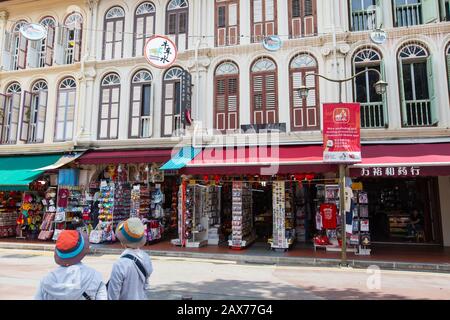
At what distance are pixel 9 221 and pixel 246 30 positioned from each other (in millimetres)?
12227

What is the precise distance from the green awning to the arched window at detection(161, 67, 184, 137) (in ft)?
14.4

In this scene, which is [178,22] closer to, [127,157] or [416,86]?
[127,157]

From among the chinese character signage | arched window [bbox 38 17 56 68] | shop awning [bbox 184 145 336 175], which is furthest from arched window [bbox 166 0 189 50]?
the chinese character signage

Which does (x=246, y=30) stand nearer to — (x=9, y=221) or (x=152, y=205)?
(x=152, y=205)

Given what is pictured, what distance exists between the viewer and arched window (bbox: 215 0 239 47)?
13.5 metres

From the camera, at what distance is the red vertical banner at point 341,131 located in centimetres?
933

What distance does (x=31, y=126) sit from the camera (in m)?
15.2

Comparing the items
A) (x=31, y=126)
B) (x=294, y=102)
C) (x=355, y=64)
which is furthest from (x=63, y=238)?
(x=31, y=126)

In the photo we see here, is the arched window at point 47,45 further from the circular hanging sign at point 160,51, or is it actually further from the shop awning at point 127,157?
the circular hanging sign at point 160,51

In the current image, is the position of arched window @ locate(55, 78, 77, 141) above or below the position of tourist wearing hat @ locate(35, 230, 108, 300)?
above

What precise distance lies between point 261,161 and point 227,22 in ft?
19.8

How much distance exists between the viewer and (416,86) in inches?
469

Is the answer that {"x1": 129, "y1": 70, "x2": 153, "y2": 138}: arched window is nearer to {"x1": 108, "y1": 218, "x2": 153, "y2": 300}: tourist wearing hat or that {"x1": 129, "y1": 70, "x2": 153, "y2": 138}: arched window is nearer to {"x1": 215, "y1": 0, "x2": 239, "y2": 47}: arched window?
{"x1": 215, "y1": 0, "x2": 239, "y2": 47}: arched window

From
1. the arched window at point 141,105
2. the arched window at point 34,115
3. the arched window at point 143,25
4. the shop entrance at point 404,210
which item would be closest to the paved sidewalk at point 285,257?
the shop entrance at point 404,210
